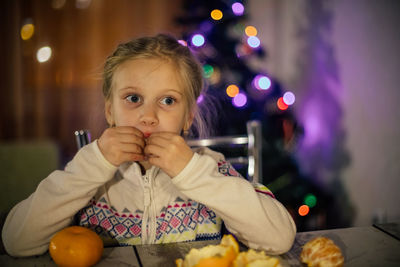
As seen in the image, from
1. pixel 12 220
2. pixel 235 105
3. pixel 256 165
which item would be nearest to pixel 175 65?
pixel 12 220

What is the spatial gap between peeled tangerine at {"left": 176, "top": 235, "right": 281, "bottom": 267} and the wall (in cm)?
240

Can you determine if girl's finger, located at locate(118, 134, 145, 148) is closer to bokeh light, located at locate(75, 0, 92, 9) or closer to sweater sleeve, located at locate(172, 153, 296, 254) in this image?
sweater sleeve, located at locate(172, 153, 296, 254)

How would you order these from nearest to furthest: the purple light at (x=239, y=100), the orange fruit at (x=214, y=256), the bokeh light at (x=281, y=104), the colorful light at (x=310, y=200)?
the orange fruit at (x=214, y=256) < the purple light at (x=239, y=100) < the bokeh light at (x=281, y=104) < the colorful light at (x=310, y=200)

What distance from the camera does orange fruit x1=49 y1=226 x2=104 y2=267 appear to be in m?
0.70

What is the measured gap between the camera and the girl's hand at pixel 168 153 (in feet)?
2.77

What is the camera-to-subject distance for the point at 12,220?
91 cm

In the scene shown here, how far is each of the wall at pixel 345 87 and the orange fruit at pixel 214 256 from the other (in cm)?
242

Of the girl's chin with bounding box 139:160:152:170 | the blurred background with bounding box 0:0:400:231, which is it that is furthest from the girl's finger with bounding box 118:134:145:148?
the blurred background with bounding box 0:0:400:231

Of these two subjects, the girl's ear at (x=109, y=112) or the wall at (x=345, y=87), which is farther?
the wall at (x=345, y=87)

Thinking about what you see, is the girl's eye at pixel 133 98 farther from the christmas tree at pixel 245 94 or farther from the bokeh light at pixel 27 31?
the bokeh light at pixel 27 31

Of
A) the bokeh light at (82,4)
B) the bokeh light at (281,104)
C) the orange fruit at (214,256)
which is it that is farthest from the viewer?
the bokeh light at (82,4)

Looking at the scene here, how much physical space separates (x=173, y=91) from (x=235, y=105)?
1426 millimetres

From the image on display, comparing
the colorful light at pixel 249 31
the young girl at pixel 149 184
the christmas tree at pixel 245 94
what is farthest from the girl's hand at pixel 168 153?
the colorful light at pixel 249 31

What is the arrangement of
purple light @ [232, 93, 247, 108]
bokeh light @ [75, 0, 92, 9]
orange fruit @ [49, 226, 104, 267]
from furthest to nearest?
bokeh light @ [75, 0, 92, 9] < purple light @ [232, 93, 247, 108] < orange fruit @ [49, 226, 104, 267]
